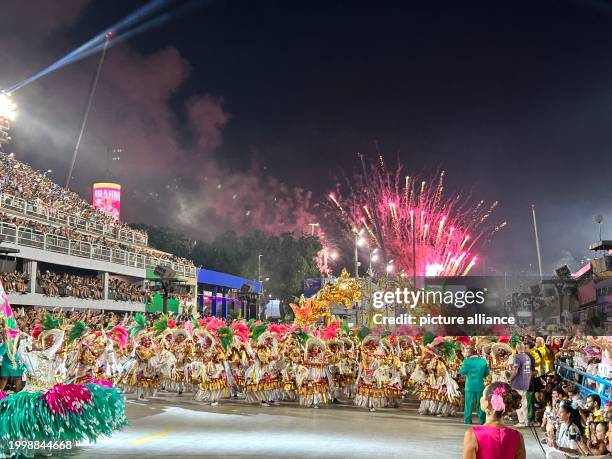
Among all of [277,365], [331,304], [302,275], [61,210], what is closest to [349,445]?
[277,365]

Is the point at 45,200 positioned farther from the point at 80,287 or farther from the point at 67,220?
the point at 80,287

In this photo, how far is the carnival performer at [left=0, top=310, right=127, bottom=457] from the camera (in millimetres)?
8898

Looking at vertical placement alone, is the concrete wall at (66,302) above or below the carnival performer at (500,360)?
above

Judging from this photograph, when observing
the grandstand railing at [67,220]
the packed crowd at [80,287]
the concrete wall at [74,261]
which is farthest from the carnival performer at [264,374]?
the grandstand railing at [67,220]

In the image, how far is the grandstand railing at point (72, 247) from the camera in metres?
30.4

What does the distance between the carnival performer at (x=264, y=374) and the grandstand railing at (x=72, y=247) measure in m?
17.3

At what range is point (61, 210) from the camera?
41594 millimetres

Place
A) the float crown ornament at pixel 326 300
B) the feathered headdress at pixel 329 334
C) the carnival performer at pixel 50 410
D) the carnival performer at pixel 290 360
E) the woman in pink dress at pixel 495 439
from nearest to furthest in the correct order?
the woman in pink dress at pixel 495 439 < the carnival performer at pixel 50 410 < the carnival performer at pixel 290 360 < the feathered headdress at pixel 329 334 < the float crown ornament at pixel 326 300

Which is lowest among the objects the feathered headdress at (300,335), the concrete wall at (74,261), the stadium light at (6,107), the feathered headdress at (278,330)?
the feathered headdress at (300,335)

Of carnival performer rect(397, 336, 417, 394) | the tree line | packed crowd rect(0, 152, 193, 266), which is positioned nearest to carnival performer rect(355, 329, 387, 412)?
carnival performer rect(397, 336, 417, 394)

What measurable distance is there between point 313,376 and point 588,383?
235 inches

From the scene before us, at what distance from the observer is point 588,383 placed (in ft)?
42.2

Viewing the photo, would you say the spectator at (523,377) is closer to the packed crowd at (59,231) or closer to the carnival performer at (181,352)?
the carnival performer at (181,352)

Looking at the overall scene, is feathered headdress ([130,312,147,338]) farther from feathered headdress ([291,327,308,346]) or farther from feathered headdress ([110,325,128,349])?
feathered headdress ([291,327,308,346])
